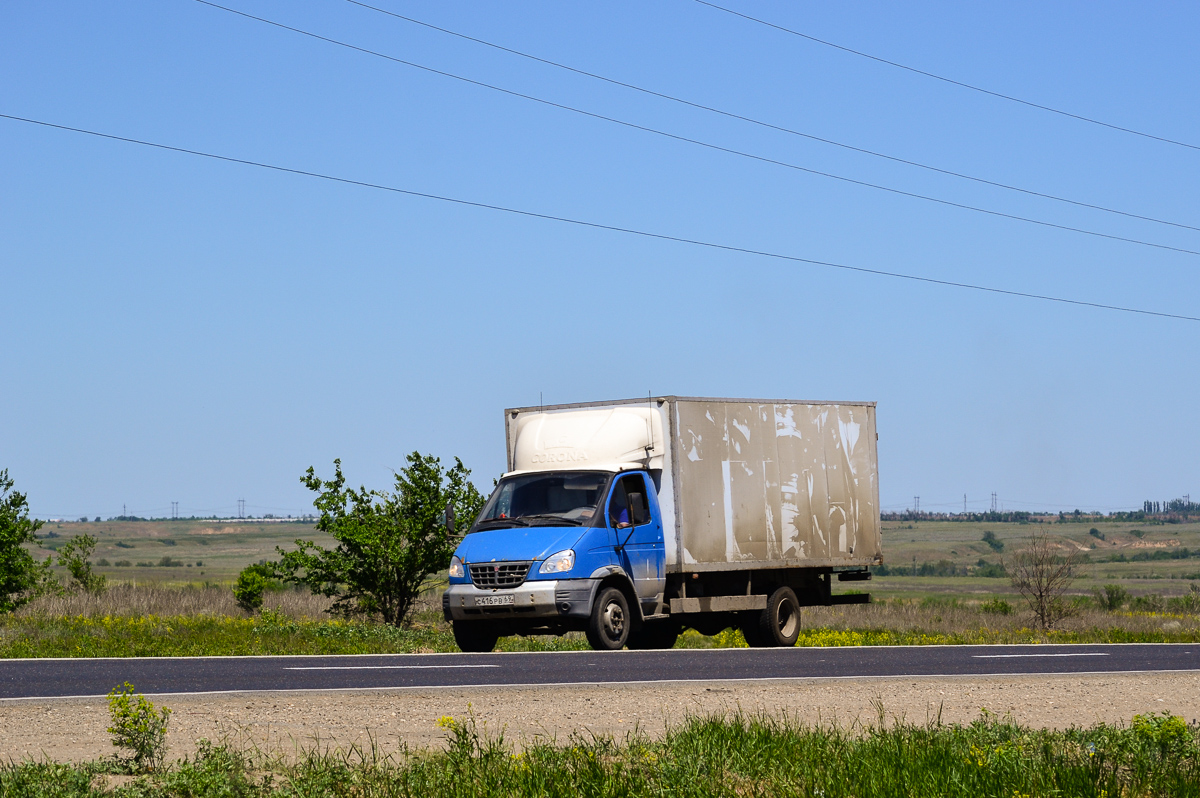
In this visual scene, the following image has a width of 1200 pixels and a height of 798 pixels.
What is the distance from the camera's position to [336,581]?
2556 centimetres

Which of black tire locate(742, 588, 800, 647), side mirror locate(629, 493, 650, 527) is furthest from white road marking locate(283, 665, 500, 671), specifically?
black tire locate(742, 588, 800, 647)

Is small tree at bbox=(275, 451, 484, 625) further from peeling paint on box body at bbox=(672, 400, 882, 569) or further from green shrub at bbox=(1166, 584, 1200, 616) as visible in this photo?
green shrub at bbox=(1166, 584, 1200, 616)

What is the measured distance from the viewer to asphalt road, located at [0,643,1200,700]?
1238 centimetres

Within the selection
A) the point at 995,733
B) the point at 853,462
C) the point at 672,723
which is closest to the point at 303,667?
the point at 672,723

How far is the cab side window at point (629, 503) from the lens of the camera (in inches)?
704

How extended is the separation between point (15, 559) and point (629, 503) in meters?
16.4

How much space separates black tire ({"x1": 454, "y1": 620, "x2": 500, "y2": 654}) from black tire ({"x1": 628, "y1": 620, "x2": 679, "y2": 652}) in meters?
2.25

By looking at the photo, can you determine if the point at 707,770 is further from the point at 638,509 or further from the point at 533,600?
the point at 638,509

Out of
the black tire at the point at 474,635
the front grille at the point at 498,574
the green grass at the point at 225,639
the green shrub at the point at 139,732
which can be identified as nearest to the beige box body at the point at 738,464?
the front grille at the point at 498,574

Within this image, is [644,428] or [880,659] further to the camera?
[644,428]

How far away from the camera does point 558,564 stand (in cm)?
1686

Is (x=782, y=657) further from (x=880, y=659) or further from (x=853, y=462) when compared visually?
(x=853, y=462)

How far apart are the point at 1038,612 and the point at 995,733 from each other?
34.4 m

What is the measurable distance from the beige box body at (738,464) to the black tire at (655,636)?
3.96ft
